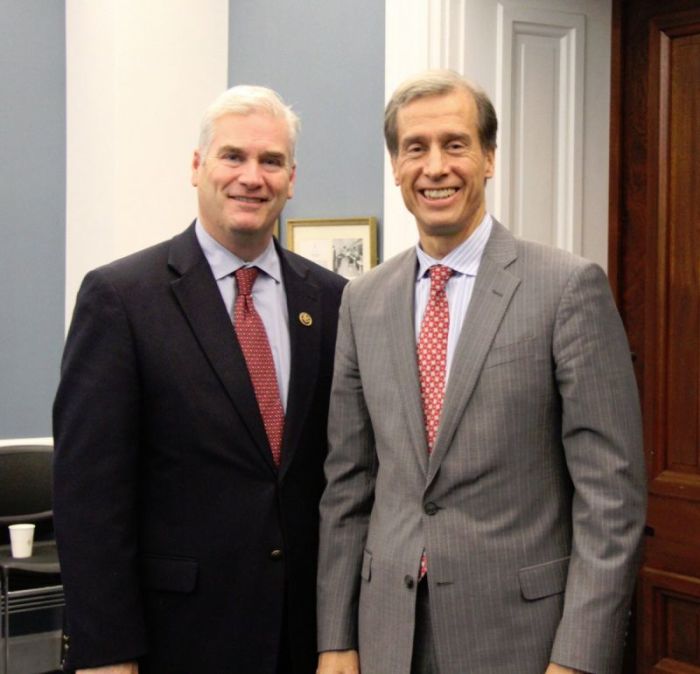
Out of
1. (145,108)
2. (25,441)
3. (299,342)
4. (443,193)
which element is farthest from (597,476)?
(25,441)

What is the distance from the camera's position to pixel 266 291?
2223 millimetres

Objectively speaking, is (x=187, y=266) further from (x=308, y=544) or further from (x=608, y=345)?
(x=608, y=345)

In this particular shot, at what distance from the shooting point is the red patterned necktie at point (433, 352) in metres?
1.86

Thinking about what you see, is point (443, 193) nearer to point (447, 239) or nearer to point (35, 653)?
point (447, 239)

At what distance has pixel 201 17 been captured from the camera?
4.11 meters

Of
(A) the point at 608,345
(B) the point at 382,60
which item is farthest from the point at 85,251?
(A) the point at 608,345

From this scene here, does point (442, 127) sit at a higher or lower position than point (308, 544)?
higher

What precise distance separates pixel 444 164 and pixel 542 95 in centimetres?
132

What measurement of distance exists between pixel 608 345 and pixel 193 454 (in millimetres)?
782

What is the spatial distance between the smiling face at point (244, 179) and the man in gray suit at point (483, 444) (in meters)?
0.29

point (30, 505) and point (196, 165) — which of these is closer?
point (196, 165)

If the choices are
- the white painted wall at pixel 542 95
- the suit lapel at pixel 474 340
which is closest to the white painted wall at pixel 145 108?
the white painted wall at pixel 542 95

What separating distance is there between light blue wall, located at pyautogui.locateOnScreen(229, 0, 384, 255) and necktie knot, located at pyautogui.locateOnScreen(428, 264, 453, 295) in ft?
5.14

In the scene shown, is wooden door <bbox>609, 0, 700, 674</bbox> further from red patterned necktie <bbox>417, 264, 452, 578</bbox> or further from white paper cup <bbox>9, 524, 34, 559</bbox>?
white paper cup <bbox>9, 524, 34, 559</bbox>
